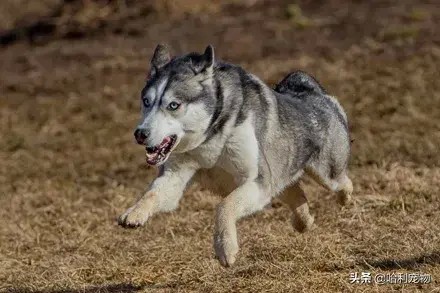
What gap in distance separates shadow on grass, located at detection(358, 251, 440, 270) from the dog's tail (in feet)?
5.93

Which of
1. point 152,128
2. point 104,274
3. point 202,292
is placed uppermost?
point 152,128

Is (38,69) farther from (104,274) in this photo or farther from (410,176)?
(104,274)

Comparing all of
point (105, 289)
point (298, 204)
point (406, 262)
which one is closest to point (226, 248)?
point (105, 289)

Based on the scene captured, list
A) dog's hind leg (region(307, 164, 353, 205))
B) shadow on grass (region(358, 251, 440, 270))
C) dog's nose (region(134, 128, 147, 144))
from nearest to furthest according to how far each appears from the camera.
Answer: dog's nose (region(134, 128, 147, 144)) < shadow on grass (region(358, 251, 440, 270)) < dog's hind leg (region(307, 164, 353, 205))

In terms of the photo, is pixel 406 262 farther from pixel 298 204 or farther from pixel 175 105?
pixel 175 105

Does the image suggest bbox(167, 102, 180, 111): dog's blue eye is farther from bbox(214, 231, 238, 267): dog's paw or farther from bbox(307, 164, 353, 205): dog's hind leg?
bbox(307, 164, 353, 205): dog's hind leg

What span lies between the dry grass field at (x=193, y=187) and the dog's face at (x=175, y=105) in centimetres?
111

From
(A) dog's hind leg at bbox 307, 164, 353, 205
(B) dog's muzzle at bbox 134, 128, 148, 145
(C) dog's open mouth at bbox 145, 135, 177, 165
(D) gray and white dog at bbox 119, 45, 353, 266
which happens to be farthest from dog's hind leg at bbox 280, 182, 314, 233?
(B) dog's muzzle at bbox 134, 128, 148, 145

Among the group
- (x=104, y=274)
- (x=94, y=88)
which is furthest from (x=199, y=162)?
(x=94, y=88)

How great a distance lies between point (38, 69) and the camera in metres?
19.3

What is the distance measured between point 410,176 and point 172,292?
4504 millimetres

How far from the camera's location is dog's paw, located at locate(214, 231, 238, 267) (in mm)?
6684

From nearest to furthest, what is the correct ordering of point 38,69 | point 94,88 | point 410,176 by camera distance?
1. point 410,176
2. point 94,88
3. point 38,69

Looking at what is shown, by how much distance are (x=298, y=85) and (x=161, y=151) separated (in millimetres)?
2515
